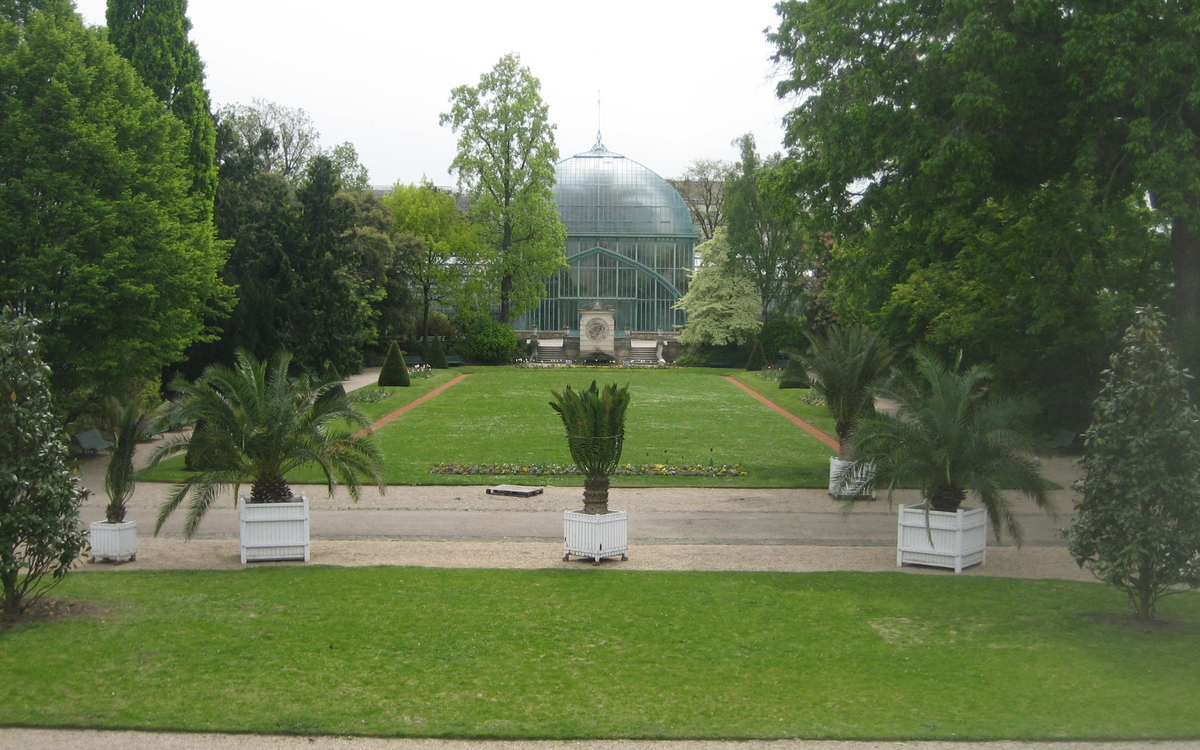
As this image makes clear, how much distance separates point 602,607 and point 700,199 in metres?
72.2

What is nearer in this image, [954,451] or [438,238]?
[954,451]

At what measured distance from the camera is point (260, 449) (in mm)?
14555

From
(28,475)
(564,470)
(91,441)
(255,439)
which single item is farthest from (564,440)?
(28,475)

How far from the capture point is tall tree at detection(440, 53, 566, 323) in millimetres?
56781

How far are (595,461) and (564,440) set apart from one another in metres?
12.3

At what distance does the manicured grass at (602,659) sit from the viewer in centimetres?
840

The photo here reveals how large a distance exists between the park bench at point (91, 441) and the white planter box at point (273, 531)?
10.9 meters

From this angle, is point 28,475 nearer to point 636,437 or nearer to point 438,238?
point 636,437

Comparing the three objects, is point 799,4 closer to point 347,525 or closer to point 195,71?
point 347,525

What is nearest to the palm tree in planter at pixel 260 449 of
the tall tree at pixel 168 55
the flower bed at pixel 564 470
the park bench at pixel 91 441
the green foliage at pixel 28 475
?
the green foliage at pixel 28 475

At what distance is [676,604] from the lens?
11.9m

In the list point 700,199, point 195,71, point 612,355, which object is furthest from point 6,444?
point 700,199

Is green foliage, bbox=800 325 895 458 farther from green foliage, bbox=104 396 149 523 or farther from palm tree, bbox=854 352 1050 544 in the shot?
green foliage, bbox=104 396 149 523

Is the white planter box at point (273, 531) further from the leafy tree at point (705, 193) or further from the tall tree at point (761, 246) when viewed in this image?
the leafy tree at point (705, 193)
